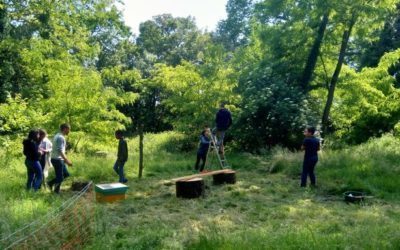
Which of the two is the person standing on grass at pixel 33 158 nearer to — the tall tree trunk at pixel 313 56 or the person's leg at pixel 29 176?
the person's leg at pixel 29 176

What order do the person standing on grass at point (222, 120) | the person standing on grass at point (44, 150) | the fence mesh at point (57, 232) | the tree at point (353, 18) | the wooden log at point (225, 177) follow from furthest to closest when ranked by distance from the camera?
1. the tree at point (353, 18)
2. the person standing on grass at point (222, 120)
3. the wooden log at point (225, 177)
4. the person standing on grass at point (44, 150)
5. the fence mesh at point (57, 232)

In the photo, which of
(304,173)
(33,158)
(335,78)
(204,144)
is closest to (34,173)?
(33,158)

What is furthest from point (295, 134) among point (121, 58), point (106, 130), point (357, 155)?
point (121, 58)

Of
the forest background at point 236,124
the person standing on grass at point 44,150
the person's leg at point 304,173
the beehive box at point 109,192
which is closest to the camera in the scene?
the forest background at point 236,124

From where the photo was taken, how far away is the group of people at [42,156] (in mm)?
9484

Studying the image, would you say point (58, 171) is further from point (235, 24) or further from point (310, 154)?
point (235, 24)

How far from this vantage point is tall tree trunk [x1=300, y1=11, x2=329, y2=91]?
17891 millimetres

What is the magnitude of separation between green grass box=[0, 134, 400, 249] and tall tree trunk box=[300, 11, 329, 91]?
16.6 feet

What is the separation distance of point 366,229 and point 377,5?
12.8 m

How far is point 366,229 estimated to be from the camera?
6.38 metres

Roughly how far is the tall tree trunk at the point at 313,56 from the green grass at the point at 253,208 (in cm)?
505

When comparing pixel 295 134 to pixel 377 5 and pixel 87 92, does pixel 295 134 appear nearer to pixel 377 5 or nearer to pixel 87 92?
pixel 377 5

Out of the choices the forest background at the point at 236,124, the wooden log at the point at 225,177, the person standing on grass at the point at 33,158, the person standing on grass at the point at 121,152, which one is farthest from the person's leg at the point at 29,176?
the wooden log at the point at 225,177

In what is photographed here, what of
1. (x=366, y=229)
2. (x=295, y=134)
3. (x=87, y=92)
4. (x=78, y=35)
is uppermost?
(x=78, y=35)
